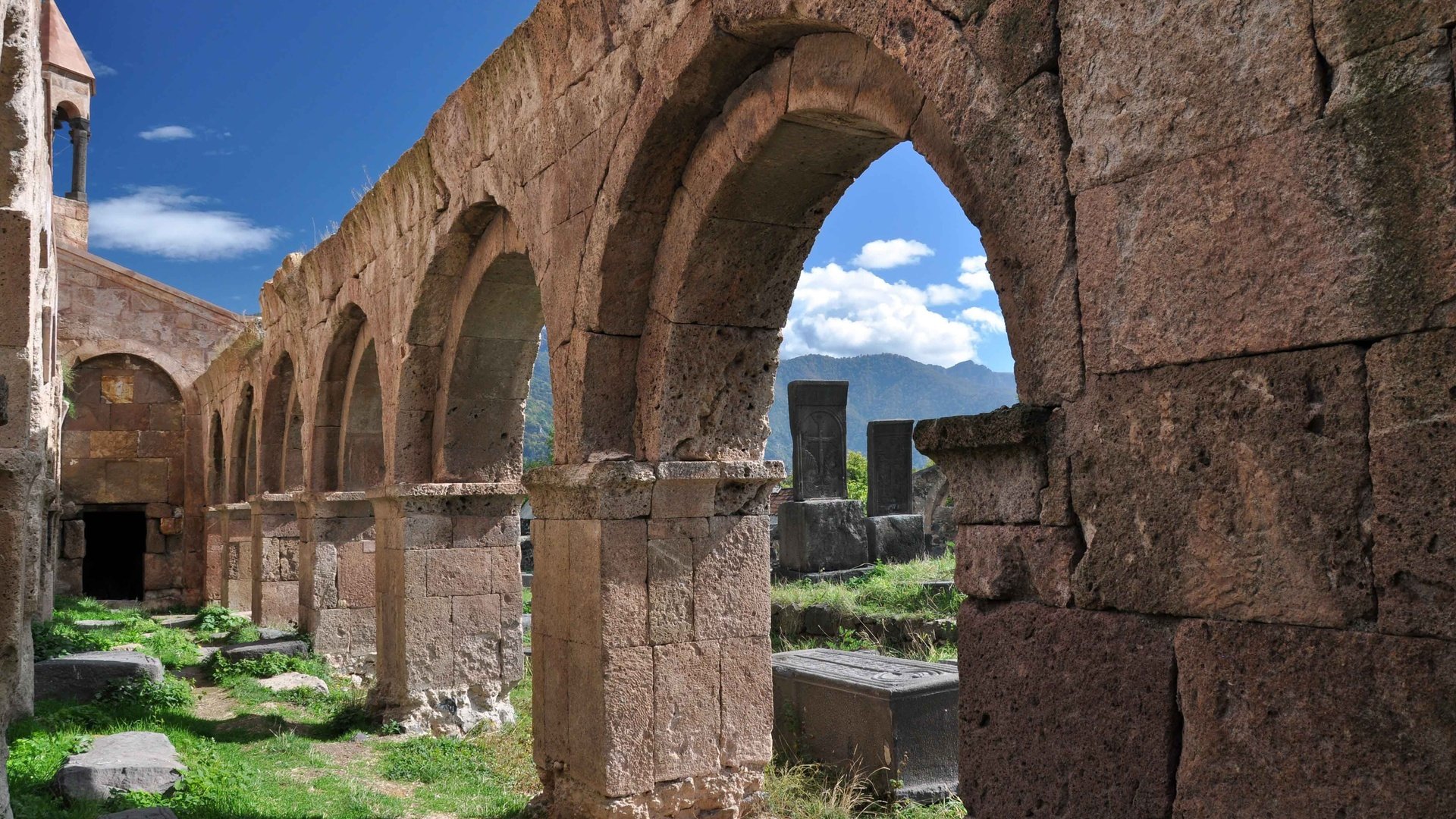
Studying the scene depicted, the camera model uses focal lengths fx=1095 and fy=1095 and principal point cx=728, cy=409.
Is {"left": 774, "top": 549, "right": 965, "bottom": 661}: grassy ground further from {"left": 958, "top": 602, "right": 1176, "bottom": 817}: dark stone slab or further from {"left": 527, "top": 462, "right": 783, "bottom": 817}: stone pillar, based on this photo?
{"left": 958, "top": 602, "right": 1176, "bottom": 817}: dark stone slab

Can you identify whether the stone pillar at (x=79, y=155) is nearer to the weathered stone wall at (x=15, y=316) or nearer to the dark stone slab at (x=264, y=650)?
the dark stone slab at (x=264, y=650)

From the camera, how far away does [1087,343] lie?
8.32 feet

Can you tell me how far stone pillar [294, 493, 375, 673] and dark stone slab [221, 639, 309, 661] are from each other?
0.63ft

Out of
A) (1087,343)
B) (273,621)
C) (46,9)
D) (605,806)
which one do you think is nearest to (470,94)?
(605,806)

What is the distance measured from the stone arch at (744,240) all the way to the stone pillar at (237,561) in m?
13.0

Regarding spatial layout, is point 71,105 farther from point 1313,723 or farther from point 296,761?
point 1313,723

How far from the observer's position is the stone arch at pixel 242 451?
15828mm

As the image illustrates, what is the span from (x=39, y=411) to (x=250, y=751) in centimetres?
272

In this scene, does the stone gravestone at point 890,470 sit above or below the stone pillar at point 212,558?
above

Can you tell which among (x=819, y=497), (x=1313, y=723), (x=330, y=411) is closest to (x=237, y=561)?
(x=330, y=411)

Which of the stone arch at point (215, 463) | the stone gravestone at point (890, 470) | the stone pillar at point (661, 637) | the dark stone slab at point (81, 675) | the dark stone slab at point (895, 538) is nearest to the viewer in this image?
the stone pillar at point (661, 637)

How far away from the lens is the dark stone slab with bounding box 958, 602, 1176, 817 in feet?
7.64

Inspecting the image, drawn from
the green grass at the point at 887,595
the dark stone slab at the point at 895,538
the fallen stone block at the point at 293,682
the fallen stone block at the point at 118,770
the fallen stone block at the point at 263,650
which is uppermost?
the dark stone slab at the point at 895,538

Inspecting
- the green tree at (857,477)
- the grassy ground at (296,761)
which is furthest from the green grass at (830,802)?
the green tree at (857,477)
